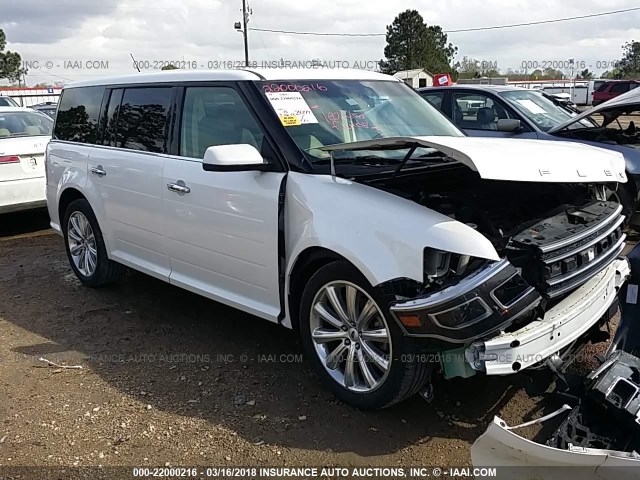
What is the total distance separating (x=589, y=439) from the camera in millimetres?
2625

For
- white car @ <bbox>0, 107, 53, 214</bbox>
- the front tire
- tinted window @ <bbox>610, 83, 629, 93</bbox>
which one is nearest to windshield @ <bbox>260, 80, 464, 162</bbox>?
the front tire

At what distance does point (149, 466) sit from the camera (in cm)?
301

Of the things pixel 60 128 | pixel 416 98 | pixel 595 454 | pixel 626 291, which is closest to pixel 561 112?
pixel 416 98

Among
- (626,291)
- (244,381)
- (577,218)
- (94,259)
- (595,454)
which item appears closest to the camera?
(595,454)

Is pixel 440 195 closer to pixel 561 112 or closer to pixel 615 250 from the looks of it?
pixel 615 250

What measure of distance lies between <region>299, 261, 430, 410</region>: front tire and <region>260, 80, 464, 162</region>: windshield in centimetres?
80

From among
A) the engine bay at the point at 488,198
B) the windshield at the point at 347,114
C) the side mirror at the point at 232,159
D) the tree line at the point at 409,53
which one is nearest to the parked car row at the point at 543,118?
the engine bay at the point at 488,198

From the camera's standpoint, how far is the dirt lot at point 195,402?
3.10 metres

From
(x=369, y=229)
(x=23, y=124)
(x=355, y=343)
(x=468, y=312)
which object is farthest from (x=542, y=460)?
(x=23, y=124)

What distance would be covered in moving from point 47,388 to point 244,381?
1.24 m

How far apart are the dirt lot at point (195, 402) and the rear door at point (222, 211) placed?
0.46 meters

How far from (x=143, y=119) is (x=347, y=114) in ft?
5.50

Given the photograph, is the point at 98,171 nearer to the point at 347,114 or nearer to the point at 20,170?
the point at 347,114

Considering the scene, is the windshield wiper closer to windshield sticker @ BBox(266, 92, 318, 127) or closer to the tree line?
windshield sticker @ BBox(266, 92, 318, 127)
